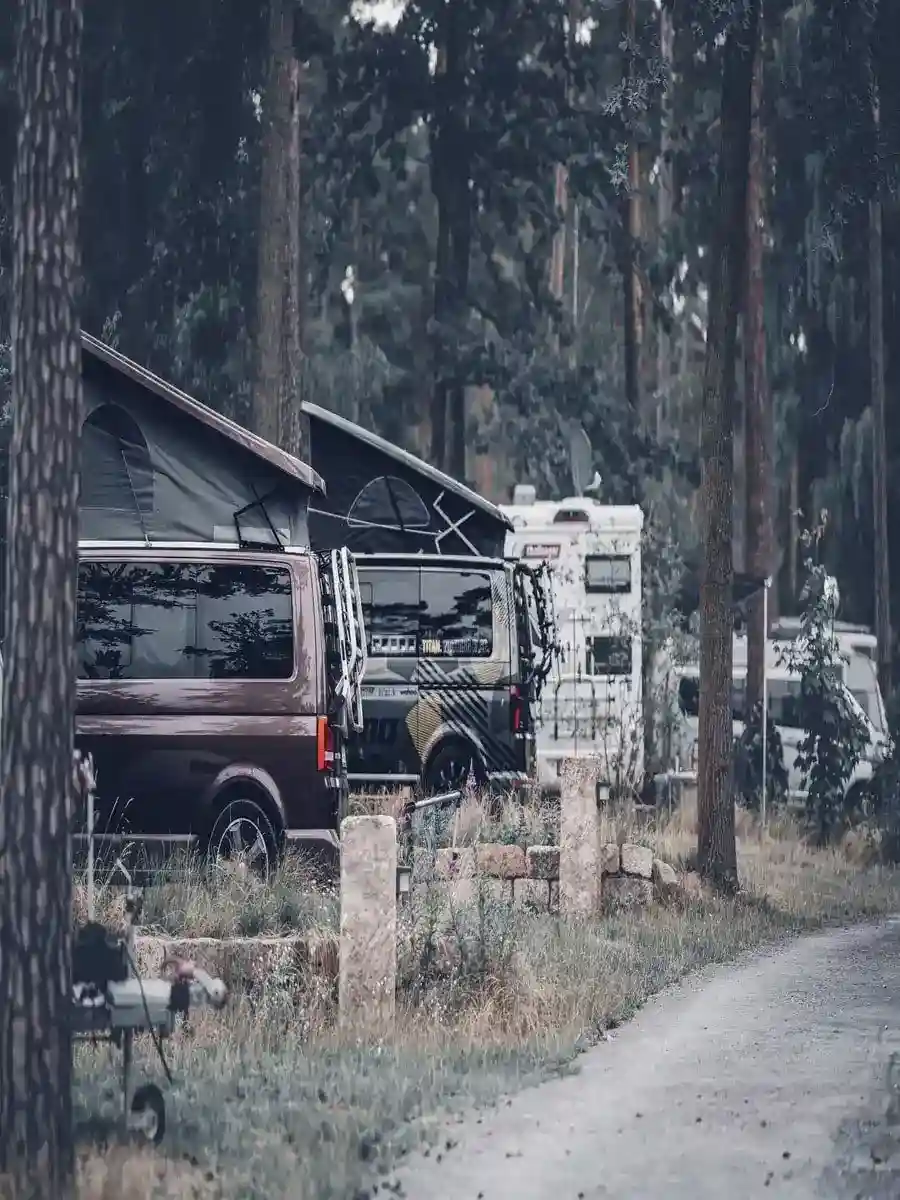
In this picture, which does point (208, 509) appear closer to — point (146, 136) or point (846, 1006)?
point (846, 1006)

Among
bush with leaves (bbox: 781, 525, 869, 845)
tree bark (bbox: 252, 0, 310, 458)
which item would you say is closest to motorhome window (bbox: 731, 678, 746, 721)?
bush with leaves (bbox: 781, 525, 869, 845)

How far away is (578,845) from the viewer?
596 inches

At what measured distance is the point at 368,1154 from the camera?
826 centimetres

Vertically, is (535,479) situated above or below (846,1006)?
above

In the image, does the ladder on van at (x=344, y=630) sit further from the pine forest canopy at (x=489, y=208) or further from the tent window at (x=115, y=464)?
the pine forest canopy at (x=489, y=208)

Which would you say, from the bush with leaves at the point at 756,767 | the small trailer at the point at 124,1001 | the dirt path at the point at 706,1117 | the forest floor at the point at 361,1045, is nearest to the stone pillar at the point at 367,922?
the forest floor at the point at 361,1045

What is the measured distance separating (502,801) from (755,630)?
11.1 meters

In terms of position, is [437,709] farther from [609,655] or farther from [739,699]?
[739,699]

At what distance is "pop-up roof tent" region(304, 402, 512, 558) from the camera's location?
20.9m

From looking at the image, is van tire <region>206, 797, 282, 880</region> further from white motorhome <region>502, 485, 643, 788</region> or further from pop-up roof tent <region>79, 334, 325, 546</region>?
white motorhome <region>502, 485, 643, 788</region>

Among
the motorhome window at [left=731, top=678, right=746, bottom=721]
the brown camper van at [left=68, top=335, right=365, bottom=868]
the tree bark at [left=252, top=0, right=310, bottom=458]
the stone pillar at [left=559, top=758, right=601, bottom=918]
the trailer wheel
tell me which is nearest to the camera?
the trailer wheel

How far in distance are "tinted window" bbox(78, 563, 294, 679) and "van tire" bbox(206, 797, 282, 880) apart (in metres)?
0.81

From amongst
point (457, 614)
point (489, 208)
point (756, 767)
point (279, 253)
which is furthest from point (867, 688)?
point (457, 614)

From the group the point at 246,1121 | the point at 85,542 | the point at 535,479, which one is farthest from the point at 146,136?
the point at 246,1121
